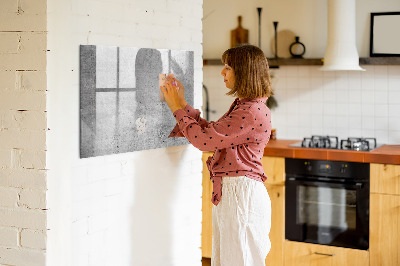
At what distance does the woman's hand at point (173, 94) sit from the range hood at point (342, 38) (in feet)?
6.49

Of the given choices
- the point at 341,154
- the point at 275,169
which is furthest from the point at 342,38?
the point at 275,169

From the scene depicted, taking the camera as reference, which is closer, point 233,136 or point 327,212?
point 233,136

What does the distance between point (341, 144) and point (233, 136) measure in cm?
196

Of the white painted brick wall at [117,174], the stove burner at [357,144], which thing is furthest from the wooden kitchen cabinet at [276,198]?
the white painted brick wall at [117,174]

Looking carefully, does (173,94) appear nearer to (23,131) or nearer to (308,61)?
(23,131)

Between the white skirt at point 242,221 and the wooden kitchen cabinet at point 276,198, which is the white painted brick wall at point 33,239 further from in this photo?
the wooden kitchen cabinet at point 276,198

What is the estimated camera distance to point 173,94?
293cm

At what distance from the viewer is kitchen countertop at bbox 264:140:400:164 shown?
415 cm

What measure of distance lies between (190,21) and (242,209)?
1.02 metres

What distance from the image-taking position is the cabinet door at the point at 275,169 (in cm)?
450

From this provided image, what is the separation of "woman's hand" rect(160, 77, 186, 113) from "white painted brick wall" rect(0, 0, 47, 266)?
725 mm

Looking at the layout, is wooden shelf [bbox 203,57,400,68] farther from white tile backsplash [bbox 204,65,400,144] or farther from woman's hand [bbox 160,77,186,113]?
woman's hand [bbox 160,77,186,113]

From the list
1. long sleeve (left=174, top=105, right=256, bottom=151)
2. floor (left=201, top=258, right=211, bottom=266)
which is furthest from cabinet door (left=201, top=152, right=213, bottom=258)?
long sleeve (left=174, top=105, right=256, bottom=151)

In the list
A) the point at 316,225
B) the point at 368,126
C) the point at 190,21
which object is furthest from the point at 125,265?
the point at 368,126
